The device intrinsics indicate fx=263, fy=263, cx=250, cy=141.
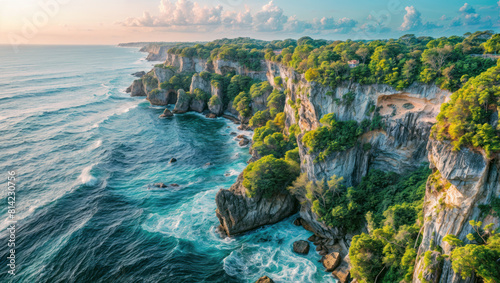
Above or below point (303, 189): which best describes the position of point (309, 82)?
above

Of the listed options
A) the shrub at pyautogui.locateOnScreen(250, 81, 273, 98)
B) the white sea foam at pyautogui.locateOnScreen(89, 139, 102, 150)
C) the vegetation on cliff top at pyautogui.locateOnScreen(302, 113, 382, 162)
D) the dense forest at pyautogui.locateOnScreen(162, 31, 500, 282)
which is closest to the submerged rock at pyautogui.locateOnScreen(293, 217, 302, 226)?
the dense forest at pyautogui.locateOnScreen(162, 31, 500, 282)

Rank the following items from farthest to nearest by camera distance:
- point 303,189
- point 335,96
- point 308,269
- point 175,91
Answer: point 175,91 → point 335,96 → point 303,189 → point 308,269

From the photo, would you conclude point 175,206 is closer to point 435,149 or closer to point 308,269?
point 308,269

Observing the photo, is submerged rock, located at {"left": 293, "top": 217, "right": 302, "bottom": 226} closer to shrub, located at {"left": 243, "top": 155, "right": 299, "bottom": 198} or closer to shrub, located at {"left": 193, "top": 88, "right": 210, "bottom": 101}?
shrub, located at {"left": 243, "top": 155, "right": 299, "bottom": 198}

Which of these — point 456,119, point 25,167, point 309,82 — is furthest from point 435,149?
point 25,167

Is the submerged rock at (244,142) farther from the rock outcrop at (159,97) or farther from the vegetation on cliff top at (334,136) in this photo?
the rock outcrop at (159,97)

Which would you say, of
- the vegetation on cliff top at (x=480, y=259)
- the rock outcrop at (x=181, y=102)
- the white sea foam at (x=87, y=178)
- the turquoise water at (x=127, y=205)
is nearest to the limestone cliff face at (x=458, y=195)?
the vegetation on cliff top at (x=480, y=259)

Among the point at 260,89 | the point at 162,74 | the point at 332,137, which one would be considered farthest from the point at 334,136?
the point at 162,74

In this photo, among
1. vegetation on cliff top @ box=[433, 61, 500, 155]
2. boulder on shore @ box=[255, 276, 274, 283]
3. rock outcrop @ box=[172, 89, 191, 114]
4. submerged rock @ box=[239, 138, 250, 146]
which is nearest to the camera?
vegetation on cliff top @ box=[433, 61, 500, 155]
